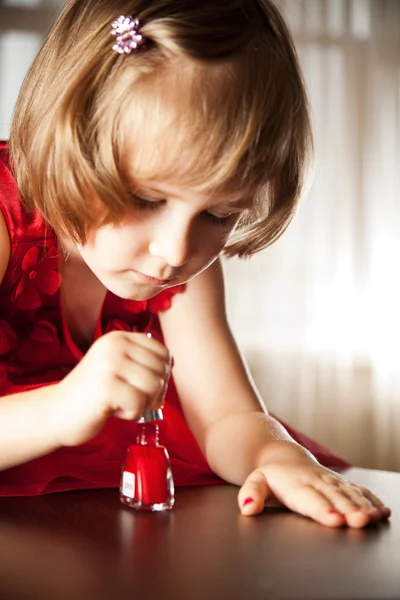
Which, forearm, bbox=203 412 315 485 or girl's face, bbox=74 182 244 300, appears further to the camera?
forearm, bbox=203 412 315 485

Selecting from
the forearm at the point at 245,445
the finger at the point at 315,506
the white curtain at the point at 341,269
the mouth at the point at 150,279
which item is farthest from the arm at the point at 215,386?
the white curtain at the point at 341,269

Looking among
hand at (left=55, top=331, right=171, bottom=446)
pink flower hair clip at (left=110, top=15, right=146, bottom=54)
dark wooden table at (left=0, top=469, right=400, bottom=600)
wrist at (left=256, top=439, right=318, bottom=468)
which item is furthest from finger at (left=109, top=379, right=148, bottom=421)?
pink flower hair clip at (left=110, top=15, right=146, bottom=54)

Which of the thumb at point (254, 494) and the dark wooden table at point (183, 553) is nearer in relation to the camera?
the dark wooden table at point (183, 553)

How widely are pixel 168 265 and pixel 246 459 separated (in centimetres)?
25

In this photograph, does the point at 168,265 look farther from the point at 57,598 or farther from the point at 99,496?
the point at 57,598

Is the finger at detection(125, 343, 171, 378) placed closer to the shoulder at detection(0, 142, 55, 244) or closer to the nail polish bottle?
the nail polish bottle

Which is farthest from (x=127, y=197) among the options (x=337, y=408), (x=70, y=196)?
(x=337, y=408)

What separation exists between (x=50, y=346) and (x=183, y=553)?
1.69ft

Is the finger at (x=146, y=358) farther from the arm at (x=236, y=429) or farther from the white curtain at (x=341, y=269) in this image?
the white curtain at (x=341, y=269)

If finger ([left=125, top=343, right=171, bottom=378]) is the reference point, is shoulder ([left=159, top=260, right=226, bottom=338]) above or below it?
below

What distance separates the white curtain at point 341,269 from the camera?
3.46 metres

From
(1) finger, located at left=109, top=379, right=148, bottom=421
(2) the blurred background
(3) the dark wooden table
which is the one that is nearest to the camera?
(3) the dark wooden table

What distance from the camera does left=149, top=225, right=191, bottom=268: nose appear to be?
0.85 metres

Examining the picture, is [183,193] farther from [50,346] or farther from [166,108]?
[50,346]
